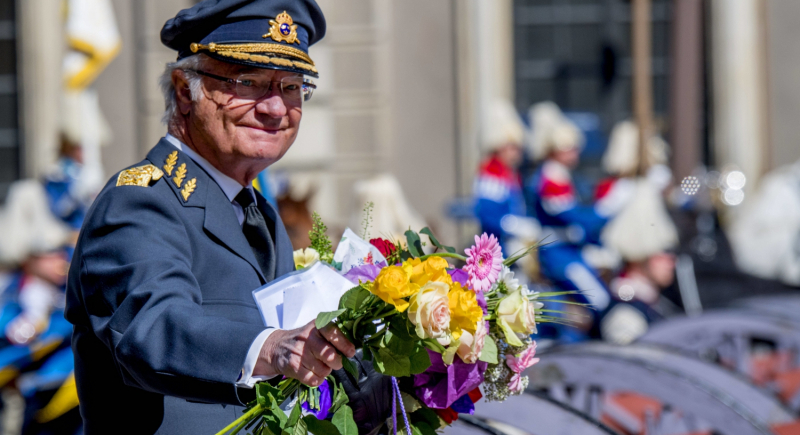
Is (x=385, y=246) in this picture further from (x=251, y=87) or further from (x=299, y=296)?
(x=251, y=87)

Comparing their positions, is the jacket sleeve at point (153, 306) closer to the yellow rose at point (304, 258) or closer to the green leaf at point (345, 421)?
the green leaf at point (345, 421)

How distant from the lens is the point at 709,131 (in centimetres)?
1026

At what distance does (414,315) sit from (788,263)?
6.34m

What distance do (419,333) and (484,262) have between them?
301mm

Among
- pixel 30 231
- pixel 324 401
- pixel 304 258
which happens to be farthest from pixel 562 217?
pixel 324 401

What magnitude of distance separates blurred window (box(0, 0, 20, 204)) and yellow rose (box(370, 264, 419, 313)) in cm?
888

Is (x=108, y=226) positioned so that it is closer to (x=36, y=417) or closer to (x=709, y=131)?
(x=36, y=417)

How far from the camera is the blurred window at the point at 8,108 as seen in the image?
32.0 feet

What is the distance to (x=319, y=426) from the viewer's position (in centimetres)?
171

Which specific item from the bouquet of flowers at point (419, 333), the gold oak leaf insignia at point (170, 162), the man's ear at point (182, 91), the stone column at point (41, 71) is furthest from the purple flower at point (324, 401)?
the stone column at point (41, 71)

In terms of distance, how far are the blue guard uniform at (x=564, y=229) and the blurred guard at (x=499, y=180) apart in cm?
19

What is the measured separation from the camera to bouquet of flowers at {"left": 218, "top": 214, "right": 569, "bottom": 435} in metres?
1.58

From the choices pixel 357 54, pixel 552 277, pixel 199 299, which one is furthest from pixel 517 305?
pixel 357 54

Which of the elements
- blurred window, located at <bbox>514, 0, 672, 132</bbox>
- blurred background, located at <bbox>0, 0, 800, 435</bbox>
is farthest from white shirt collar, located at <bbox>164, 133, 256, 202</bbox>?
blurred window, located at <bbox>514, 0, 672, 132</bbox>
